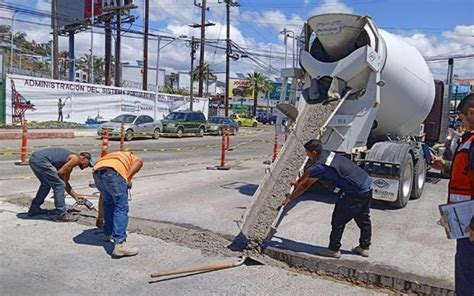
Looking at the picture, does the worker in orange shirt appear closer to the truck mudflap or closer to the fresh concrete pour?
the fresh concrete pour

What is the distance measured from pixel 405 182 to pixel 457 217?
19.6 ft

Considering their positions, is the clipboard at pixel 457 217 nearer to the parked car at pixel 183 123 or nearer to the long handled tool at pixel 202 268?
the long handled tool at pixel 202 268

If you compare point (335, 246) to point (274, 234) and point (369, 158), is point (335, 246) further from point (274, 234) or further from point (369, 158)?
point (369, 158)

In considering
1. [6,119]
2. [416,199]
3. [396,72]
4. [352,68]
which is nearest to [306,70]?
[352,68]

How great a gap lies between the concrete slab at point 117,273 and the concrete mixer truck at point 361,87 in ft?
12.4

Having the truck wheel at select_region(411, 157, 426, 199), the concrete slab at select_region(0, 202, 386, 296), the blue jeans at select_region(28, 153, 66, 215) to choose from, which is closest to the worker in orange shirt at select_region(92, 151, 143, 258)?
the concrete slab at select_region(0, 202, 386, 296)

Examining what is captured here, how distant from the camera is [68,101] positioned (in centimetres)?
3372

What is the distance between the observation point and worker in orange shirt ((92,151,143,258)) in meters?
5.73

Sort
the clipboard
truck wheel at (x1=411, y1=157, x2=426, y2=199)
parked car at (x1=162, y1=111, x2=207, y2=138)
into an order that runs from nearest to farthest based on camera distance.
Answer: the clipboard < truck wheel at (x1=411, y1=157, x2=426, y2=199) < parked car at (x1=162, y1=111, x2=207, y2=138)

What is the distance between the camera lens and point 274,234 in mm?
6594

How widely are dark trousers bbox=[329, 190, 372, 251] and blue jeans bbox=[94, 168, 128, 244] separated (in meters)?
2.58

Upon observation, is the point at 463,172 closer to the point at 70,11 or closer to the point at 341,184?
the point at 341,184

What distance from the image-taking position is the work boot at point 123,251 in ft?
18.5

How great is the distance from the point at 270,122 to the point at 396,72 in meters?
62.1
